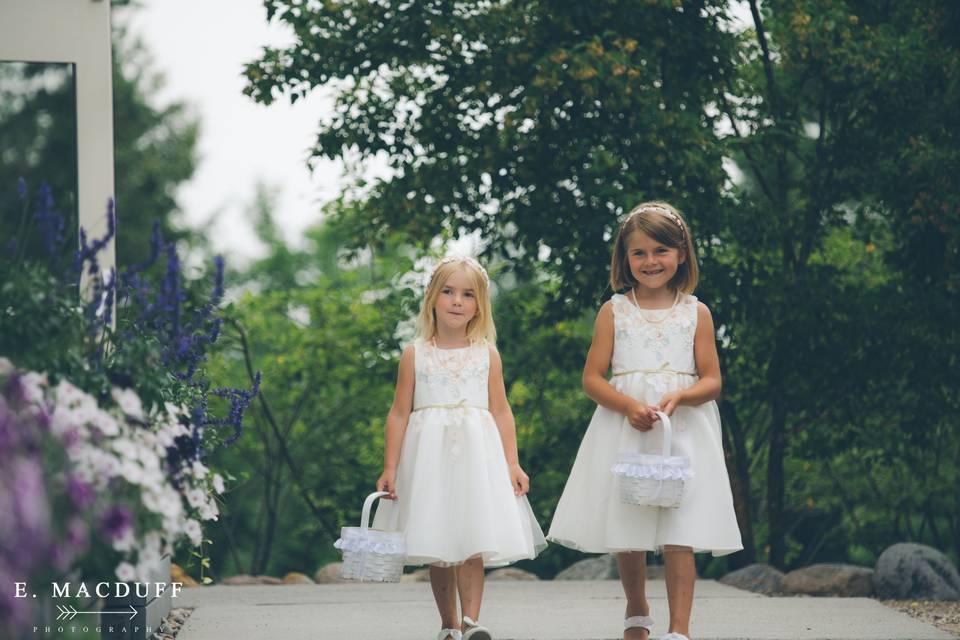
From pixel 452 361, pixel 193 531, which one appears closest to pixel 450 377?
pixel 452 361

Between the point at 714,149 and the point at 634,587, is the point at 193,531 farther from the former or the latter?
the point at 714,149

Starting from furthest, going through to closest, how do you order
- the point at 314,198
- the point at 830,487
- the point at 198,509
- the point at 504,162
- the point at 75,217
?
the point at 830,487, the point at 314,198, the point at 504,162, the point at 75,217, the point at 198,509

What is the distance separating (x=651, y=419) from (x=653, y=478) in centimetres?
29

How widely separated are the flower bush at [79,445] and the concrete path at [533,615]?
2031 mm

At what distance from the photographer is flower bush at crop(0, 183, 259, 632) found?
2428 millimetres

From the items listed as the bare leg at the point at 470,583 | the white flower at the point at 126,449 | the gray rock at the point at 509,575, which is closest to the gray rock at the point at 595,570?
the gray rock at the point at 509,575

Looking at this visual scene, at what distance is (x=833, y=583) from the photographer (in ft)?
22.9

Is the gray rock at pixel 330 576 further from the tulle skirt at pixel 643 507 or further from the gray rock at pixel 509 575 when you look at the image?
the tulle skirt at pixel 643 507

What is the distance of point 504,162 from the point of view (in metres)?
7.46

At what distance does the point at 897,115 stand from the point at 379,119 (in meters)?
3.20

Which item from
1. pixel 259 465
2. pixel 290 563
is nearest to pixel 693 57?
pixel 259 465

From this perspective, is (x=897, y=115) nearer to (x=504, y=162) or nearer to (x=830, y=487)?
(x=504, y=162)

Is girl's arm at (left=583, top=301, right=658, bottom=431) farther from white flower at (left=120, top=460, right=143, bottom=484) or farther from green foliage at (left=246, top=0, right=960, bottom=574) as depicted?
green foliage at (left=246, top=0, right=960, bottom=574)

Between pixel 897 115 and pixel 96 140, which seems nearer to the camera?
pixel 96 140
